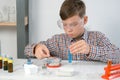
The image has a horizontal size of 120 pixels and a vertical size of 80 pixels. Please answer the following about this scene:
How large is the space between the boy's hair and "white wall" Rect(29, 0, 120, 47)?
0.59m

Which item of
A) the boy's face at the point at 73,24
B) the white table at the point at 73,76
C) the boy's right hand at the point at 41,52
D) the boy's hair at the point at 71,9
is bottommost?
the white table at the point at 73,76

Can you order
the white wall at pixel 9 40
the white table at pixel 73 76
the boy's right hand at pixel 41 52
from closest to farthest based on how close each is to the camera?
the white table at pixel 73 76 → the boy's right hand at pixel 41 52 → the white wall at pixel 9 40

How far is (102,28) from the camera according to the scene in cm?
202

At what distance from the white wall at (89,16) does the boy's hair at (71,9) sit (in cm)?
59

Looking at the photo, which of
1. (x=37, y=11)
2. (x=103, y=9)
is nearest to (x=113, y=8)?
(x=103, y=9)

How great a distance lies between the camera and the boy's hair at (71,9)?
53.1 inches

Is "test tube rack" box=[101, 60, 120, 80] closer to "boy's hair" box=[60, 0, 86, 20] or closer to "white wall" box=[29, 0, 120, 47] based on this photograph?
"boy's hair" box=[60, 0, 86, 20]

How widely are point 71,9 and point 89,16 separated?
668 mm

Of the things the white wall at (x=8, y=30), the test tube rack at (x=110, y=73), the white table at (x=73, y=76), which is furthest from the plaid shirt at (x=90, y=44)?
the white wall at (x=8, y=30)

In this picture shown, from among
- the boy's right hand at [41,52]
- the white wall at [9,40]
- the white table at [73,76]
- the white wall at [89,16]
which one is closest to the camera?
the white table at [73,76]

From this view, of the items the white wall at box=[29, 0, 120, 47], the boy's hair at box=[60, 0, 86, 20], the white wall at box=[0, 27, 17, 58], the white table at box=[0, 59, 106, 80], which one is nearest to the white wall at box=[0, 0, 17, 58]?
the white wall at box=[0, 27, 17, 58]

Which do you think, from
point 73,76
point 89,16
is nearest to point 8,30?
point 89,16

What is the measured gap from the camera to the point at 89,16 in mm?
2014

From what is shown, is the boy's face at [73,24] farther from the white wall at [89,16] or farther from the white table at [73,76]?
the white wall at [89,16]
